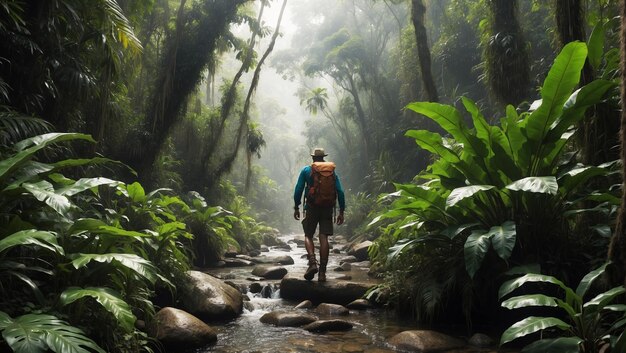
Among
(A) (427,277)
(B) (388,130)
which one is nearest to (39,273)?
(A) (427,277)

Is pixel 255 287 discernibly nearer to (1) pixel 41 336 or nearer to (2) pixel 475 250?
(2) pixel 475 250

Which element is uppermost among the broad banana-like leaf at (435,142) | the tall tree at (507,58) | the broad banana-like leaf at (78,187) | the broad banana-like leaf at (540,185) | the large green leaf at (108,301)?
the tall tree at (507,58)

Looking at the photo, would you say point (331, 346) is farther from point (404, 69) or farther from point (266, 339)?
point (404, 69)

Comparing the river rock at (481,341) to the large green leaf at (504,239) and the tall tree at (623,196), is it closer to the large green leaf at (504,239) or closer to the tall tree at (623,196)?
the large green leaf at (504,239)

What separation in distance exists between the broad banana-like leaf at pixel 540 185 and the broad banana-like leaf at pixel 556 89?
647 mm

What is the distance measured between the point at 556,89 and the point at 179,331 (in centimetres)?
399

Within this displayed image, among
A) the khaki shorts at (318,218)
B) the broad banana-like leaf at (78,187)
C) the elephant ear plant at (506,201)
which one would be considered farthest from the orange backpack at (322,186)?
the broad banana-like leaf at (78,187)

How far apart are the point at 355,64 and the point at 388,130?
163 inches

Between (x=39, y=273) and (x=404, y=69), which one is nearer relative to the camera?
(x=39, y=273)

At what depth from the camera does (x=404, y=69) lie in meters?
19.0

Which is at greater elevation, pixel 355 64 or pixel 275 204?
pixel 355 64

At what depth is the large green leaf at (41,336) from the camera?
2.04 metres

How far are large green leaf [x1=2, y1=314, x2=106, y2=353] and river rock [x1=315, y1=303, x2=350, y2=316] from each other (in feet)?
10.2

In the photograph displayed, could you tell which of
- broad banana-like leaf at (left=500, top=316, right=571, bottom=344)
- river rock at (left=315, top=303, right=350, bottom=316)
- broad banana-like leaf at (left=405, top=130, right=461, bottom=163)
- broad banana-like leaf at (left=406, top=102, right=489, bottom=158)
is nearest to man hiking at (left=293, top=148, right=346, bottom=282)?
river rock at (left=315, top=303, right=350, bottom=316)
